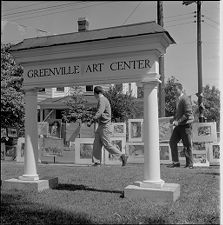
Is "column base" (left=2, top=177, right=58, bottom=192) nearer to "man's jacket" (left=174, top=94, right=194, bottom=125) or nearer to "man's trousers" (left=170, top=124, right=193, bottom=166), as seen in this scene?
"man's trousers" (left=170, top=124, right=193, bottom=166)

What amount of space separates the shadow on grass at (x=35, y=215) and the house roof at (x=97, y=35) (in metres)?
2.13

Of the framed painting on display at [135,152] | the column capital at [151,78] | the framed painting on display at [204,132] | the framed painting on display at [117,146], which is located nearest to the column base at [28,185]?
the column capital at [151,78]

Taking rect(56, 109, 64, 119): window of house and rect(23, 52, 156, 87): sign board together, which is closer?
rect(23, 52, 156, 87): sign board

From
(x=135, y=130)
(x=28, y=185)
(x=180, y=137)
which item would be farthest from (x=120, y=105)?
(x=28, y=185)

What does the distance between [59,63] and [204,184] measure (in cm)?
280

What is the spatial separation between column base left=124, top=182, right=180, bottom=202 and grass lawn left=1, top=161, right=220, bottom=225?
0.08 metres

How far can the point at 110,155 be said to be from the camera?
9.91m

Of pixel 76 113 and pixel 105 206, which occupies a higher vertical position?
pixel 76 113

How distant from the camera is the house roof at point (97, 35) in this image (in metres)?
4.41

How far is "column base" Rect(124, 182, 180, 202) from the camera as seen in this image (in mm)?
4246

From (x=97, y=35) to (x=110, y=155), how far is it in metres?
5.66

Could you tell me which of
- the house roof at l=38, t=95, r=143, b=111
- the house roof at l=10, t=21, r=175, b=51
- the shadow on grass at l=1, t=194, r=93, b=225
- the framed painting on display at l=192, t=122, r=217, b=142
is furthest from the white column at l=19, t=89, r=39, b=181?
the framed painting on display at l=192, t=122, r=217, b=142

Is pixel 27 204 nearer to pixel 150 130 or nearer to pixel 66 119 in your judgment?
pixel 150 130

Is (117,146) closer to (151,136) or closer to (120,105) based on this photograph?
(151,136)
